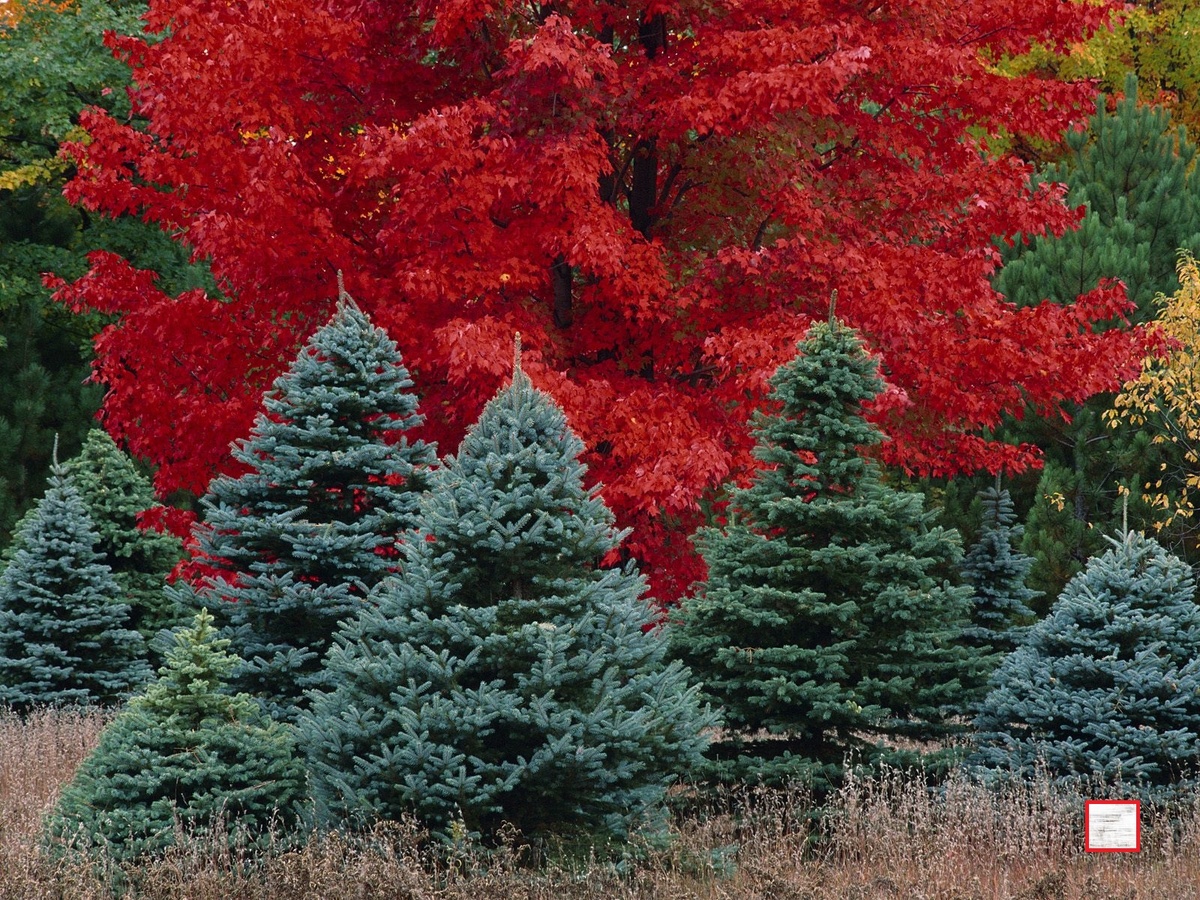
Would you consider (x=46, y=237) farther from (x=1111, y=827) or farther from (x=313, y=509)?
(x=1111, y=827)

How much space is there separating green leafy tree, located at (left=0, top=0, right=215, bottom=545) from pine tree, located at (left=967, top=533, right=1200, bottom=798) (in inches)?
636

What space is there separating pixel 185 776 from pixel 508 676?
1.74 meters

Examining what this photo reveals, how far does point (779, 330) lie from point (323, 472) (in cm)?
367

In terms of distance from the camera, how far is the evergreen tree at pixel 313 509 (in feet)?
29.5

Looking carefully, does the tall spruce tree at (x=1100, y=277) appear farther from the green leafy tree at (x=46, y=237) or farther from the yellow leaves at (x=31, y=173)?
the yellow leaves at (x=31, y=173)

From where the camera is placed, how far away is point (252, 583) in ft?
29.4

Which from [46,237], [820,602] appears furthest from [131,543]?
[46,237]

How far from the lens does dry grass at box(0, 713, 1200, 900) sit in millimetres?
6629

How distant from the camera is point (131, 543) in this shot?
15.7 m

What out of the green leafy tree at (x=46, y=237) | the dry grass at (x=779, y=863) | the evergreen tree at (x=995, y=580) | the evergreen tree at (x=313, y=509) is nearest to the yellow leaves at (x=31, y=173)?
the green leafy tree at (x=46, y=237)

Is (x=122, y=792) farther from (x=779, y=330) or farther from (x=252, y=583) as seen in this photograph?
(x=779, y=330)

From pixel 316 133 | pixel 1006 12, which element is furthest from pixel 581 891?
pixel 1006 12

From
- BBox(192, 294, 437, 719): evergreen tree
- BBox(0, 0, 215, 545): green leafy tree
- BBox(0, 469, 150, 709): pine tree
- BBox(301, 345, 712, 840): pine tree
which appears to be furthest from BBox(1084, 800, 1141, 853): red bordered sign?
BBox(0, 0, 215, 545): green leafy tree

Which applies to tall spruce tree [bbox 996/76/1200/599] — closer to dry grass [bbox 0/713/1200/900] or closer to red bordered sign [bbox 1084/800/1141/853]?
dry grass [bbox 0/713/1200/900]
